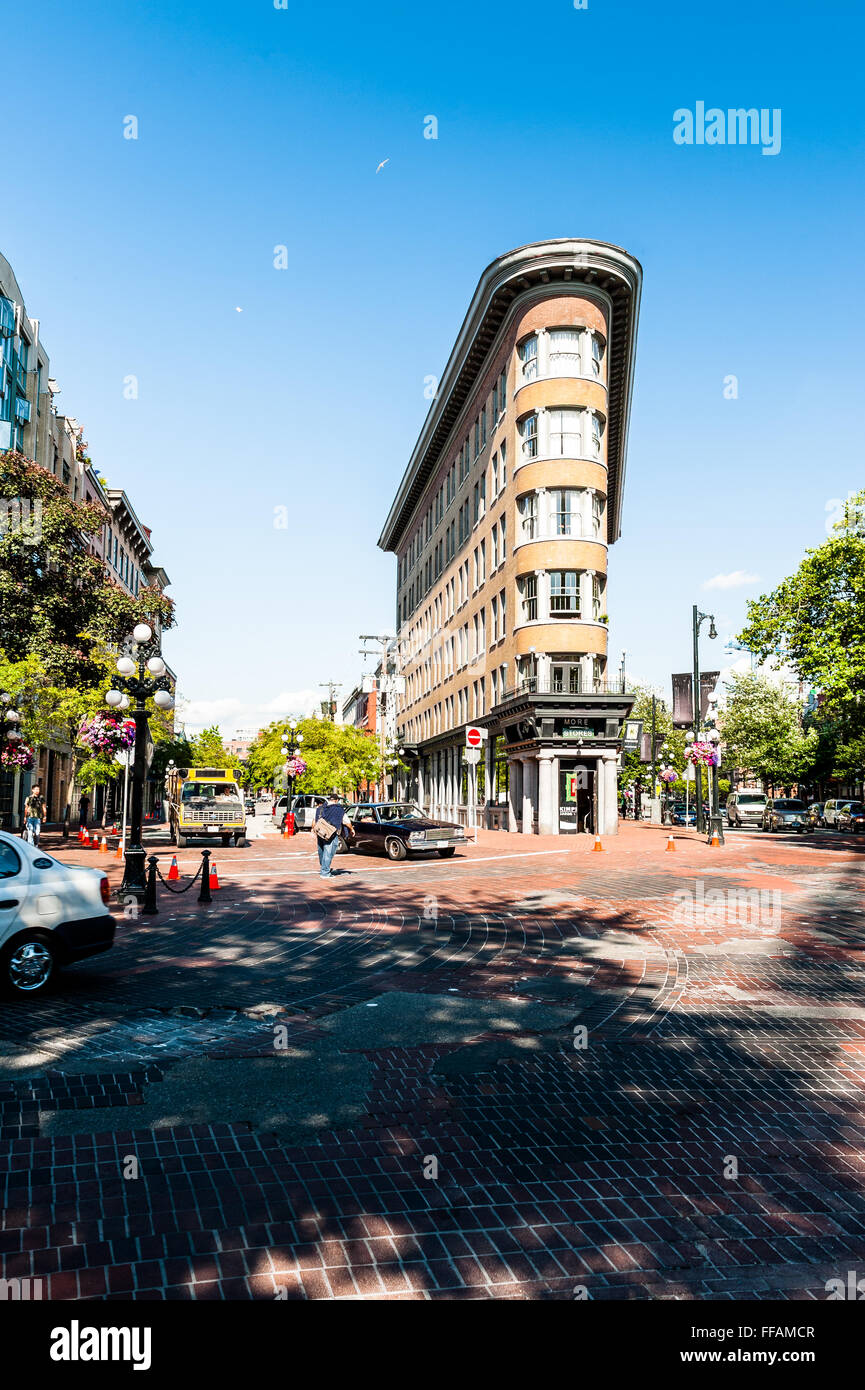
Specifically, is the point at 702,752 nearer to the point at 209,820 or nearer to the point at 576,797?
the point at 576,797

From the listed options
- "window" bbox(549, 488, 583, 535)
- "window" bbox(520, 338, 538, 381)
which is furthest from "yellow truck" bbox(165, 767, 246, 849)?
"window" bbox(520, 338, 538, 381)

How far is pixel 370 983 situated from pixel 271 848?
20222 millimetres

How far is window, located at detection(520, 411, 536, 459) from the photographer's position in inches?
1550

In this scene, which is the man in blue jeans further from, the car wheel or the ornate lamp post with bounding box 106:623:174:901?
the car wheel

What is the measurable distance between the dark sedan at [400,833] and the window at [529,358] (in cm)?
2334

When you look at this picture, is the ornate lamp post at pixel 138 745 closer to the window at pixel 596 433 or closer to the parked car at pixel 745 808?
the window at pixel 596 433

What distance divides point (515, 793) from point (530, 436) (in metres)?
16.1

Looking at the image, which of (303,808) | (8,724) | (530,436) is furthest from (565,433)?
(8,724)

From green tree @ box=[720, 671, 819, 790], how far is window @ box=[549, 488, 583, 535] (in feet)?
119

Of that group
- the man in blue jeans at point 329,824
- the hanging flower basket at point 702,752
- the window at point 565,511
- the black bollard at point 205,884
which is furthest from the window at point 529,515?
the black bollard at point 205,884

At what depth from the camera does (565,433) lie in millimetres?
38969

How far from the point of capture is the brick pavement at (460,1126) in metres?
3.75
